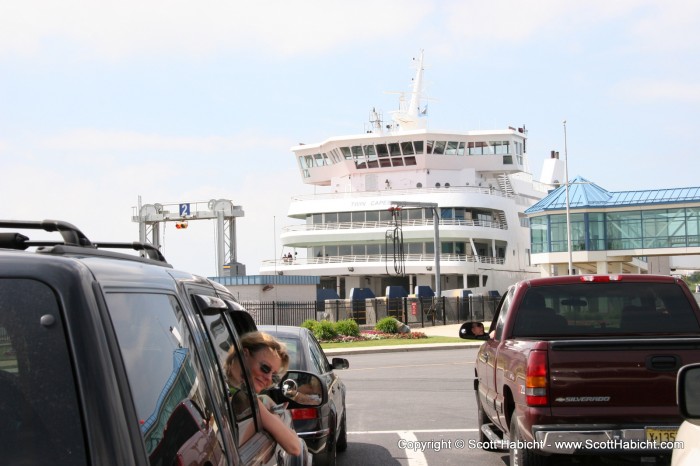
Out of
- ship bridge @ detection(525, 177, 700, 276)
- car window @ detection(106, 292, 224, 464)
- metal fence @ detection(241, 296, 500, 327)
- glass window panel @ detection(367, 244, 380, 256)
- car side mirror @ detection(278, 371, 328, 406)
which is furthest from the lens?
glass window panel @ detection(367, 244, 380, 256)

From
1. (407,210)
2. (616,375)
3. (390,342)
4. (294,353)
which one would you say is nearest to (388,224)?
(407,210)

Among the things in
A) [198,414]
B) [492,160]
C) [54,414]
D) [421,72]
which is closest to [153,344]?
[198,414]

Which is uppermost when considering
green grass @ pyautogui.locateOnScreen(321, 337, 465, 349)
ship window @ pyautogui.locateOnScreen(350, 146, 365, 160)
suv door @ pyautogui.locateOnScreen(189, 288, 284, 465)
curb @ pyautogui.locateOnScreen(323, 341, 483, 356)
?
ship window @ pyautogui.locateOnScreen(350, 146, 365, 160)

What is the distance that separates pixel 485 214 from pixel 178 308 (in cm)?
6423

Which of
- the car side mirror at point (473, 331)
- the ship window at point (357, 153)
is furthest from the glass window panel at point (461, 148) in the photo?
the car side mirror at point (473, 331)

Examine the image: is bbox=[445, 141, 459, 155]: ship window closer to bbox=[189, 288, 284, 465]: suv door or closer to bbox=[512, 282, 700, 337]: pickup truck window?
bbox=[512, 282, 700, 337]: pickup truck window

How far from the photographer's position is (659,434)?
6.88 m

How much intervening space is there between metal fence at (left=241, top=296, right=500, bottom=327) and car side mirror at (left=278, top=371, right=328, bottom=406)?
36.8 metres

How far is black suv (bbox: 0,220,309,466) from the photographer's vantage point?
6.94ft

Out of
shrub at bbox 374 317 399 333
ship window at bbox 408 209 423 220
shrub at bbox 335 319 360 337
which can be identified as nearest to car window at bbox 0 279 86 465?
shrub at bbox 335 319 360 337

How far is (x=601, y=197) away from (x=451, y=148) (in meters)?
10.7

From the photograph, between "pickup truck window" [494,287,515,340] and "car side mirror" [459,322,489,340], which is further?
"car side mirror" [459,322,489,340]

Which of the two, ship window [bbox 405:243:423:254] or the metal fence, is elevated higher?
ship window [bbox 405:243:423:254]

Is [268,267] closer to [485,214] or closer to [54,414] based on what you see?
[485,214]
